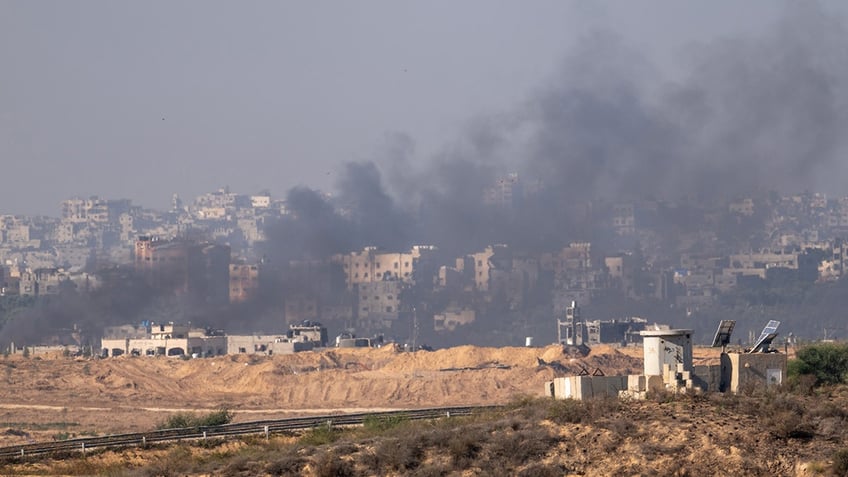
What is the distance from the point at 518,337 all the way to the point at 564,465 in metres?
126

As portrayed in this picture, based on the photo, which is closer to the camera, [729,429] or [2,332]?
[729,429]

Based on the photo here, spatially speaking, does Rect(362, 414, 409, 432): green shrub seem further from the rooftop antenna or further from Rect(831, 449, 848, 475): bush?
Rect(831, 449, 848, 475): bush

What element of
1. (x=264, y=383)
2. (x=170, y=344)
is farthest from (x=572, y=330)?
(x=264, y=383)

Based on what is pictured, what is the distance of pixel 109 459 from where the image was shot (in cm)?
4234

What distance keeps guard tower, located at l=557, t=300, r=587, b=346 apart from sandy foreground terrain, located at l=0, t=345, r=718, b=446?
31.5m

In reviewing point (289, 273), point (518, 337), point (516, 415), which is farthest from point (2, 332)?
point (516, 415)

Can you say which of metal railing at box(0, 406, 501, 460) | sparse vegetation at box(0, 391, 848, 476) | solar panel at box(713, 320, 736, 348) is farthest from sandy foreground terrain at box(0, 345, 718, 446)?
sparse vegetation at box(0, 391, 848, 476)

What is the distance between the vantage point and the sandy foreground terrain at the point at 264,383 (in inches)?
2876

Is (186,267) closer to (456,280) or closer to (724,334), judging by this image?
(456,280)

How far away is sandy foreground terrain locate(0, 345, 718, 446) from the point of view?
240 feet

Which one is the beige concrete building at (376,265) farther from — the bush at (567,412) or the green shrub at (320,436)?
the bush at (567,412)

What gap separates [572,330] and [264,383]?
52.9 meters

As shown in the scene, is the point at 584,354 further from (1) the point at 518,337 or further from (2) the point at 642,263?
(2) the point at 642,263

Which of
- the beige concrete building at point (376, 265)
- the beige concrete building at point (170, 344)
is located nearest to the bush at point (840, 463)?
the beige concrete building at point (170, 344)
